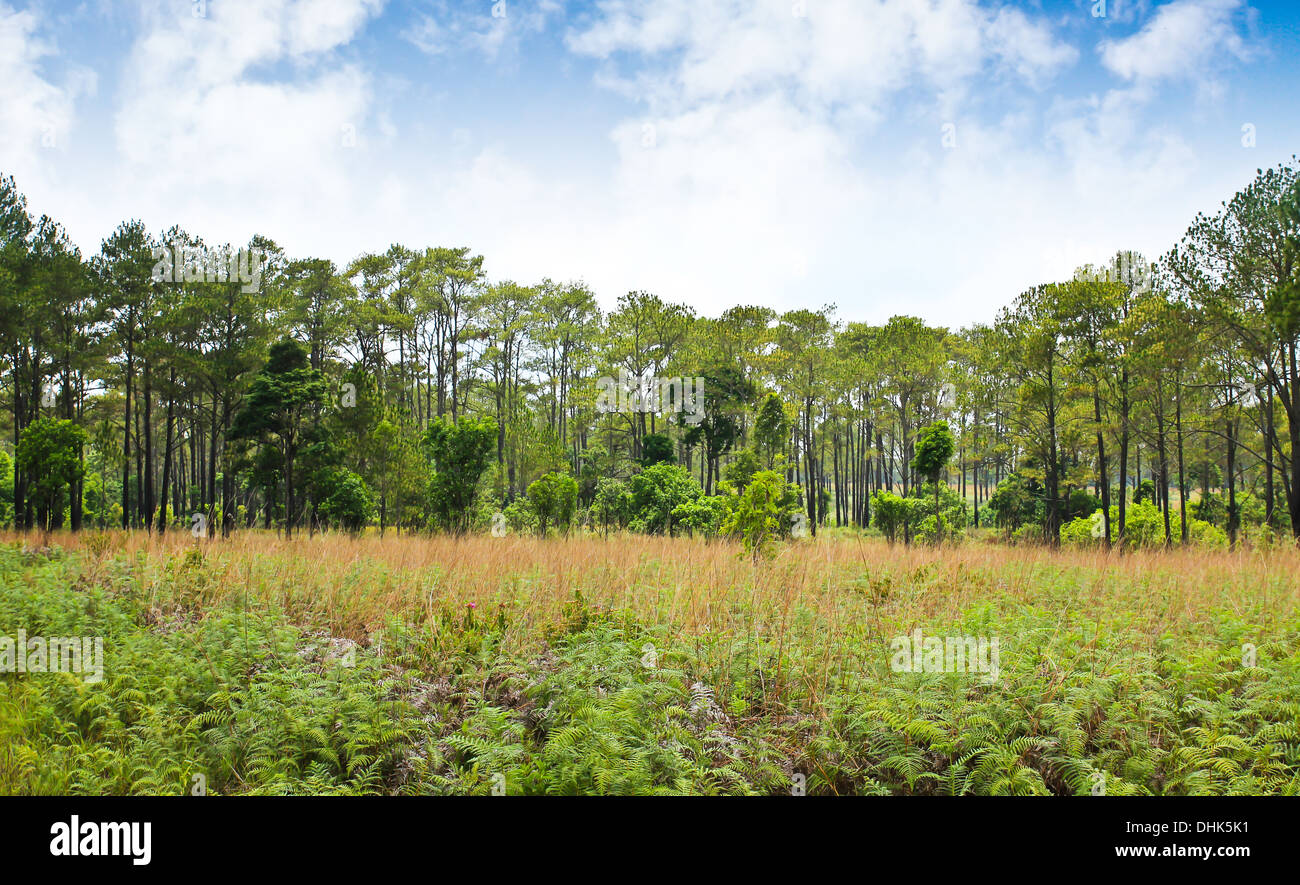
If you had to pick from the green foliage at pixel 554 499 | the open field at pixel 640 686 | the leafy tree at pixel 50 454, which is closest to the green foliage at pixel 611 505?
the green foliage at pixel 554 499

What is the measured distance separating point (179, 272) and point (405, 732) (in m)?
33.4

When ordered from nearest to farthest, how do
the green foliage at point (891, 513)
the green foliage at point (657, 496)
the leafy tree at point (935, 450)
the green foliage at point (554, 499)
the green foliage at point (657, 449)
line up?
the green foliage at point (554, 499) → the leafy tree at point (935, 450) → the green foliage at point (657, 496) → the green foliage at point (891, 513) → the green foliage at point (657, 449)

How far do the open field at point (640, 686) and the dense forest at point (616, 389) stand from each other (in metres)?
4.14

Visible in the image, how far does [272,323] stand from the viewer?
31.5m

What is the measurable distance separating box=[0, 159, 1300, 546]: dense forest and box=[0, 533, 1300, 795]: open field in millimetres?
4136

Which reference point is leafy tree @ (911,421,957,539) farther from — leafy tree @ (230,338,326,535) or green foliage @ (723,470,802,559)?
leafy tree @ (230,338,326,535)

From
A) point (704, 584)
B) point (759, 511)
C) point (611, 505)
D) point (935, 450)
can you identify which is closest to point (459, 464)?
point (611, 505)

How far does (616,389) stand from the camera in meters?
38.2

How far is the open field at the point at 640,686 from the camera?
4176mm

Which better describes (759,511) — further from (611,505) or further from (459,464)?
(611,505)

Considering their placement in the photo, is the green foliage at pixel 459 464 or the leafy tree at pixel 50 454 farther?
the green foliage at pixel 459 464

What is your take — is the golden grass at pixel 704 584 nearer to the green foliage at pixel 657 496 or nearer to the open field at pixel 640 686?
the open field at pixel 640 686

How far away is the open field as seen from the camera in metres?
4.18

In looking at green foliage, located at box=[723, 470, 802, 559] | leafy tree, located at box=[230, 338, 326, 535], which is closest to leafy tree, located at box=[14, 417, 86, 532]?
leafy tree, located at box=[230, 338, 326, 535]
